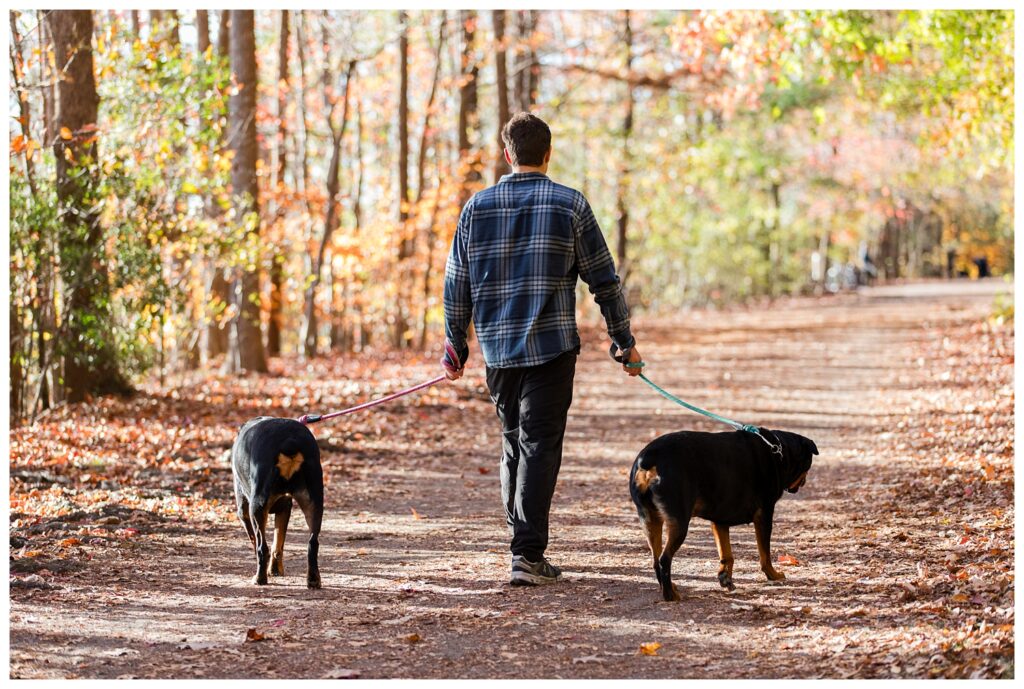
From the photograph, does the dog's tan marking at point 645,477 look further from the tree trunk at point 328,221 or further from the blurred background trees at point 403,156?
the tree trunk at point 328,221

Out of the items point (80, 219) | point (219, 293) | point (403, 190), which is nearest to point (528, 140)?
point (80, 219)

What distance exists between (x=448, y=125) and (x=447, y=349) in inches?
972

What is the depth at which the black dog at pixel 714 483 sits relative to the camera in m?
5.22

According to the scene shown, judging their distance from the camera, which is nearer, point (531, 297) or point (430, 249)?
point (531, 297)

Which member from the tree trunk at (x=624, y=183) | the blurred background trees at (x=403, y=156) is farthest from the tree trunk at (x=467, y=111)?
the tree trunk at (x=624, y=183)

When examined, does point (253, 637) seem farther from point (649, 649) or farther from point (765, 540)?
point (765, 540)

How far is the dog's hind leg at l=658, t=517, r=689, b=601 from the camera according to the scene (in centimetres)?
520

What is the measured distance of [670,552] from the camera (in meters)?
5.27

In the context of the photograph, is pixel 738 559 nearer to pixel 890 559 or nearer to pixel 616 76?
pixel 890 559

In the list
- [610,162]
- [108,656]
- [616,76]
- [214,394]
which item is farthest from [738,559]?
[610,162]

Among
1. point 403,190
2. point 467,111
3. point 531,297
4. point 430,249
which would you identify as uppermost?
point 467,111

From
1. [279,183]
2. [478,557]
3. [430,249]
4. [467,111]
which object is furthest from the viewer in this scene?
[430,249]

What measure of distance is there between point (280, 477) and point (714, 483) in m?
2.04

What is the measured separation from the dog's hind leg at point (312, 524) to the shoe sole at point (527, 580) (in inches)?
38.1
